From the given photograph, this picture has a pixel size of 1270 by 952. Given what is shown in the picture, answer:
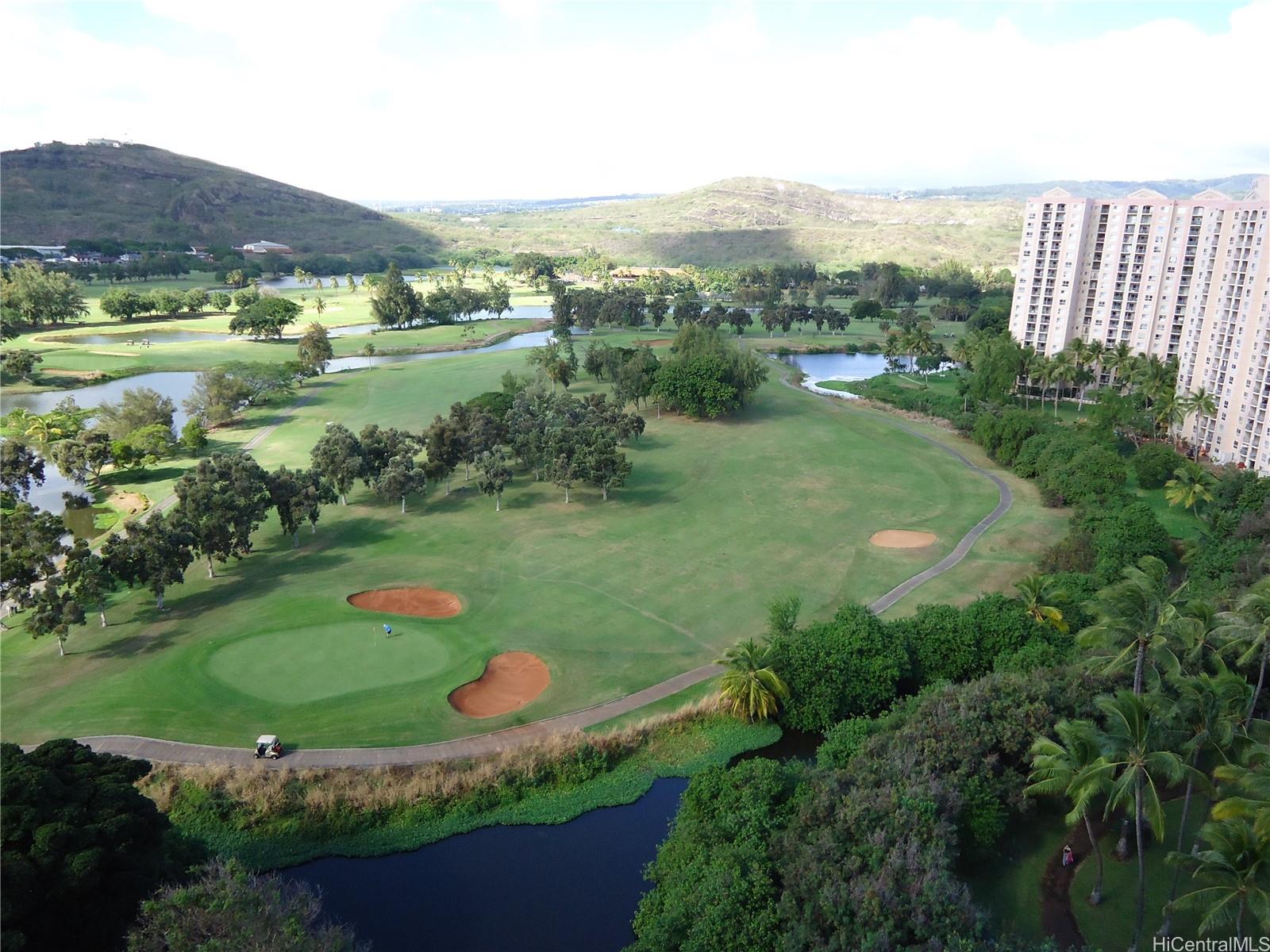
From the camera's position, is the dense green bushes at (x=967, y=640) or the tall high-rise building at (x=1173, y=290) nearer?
the dense green bushes at (x=967, y=640)

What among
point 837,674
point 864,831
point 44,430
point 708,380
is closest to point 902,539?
point 837,674

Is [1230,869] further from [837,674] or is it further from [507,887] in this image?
[507,887]

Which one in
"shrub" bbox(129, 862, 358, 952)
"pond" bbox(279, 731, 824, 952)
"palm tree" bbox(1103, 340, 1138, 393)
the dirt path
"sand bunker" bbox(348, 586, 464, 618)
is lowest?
"pond" bbox(279, 731, 824, 952)

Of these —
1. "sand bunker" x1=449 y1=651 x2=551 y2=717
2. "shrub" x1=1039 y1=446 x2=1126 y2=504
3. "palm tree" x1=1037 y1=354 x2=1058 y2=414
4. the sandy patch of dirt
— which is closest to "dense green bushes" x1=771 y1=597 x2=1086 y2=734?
"sand bunker" x1=449 y1=651 x2=551 y2=717

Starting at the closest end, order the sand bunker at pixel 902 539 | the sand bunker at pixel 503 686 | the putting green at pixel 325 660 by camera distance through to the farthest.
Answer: the sand bunker at pixel 503 686 → the putting green at pixel 325 660 → the sand bunker at pixel 902 539

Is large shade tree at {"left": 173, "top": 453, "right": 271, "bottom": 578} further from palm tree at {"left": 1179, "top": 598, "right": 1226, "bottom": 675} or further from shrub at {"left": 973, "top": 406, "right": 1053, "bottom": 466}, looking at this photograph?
shrub at {"left": 973, "top": 406, "right": 1053, "bottom": 466}

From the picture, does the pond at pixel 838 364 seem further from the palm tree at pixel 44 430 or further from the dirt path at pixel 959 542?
the palm tree at pixel 44 430

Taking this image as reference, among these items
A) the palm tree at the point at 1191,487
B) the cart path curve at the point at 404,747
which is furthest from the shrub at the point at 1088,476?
the cart path curve at the point at 404,747
